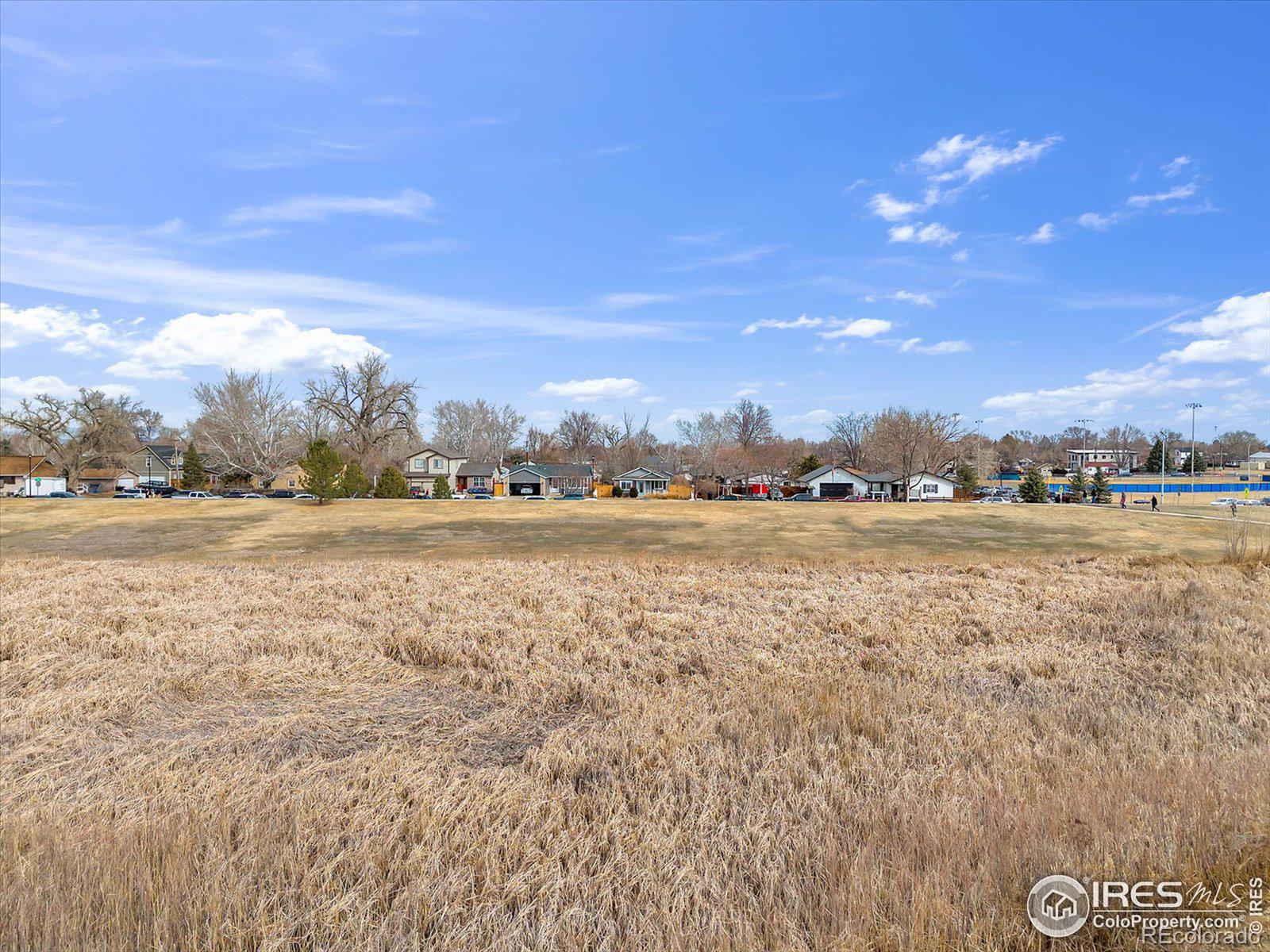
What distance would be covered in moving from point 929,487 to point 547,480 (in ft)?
154

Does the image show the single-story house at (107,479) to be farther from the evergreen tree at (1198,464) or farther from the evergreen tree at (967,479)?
the evergreen tree at (1198,464)

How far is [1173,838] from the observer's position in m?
4.58

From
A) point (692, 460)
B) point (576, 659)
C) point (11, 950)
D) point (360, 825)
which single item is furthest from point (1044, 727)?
point (692, 460)

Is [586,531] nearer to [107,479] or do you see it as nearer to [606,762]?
[606,762]

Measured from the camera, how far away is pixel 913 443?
251ft

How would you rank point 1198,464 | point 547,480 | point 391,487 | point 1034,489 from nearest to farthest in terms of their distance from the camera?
point 391,487 < point 1034,489 < point 547,480 < point 1198,464

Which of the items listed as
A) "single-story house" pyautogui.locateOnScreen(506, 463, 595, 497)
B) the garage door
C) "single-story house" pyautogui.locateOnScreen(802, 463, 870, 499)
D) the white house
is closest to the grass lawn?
the white house

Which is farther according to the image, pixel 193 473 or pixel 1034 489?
pixel 193 473

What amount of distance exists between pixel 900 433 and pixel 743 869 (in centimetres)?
8547

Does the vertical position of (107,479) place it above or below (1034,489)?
above

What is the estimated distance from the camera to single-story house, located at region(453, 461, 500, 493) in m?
86.2

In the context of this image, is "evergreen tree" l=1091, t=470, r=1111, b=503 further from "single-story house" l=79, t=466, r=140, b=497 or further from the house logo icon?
"single-story house" l=79, t=466, r=140, b=497

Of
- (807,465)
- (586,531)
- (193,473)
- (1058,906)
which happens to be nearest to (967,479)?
(807,465)

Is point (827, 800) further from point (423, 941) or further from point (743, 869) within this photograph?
point (423, 941)
